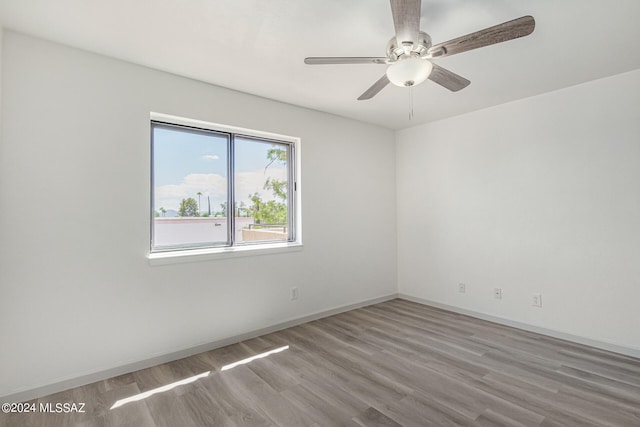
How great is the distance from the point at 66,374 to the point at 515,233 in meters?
4.15

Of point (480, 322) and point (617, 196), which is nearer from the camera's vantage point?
point (617, 196)

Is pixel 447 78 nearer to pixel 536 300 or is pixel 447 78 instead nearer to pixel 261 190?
pixel 261 190

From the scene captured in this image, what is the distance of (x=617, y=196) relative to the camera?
9.36ft

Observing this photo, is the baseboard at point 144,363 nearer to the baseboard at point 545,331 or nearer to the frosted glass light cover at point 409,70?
the baseboard at point 545,331

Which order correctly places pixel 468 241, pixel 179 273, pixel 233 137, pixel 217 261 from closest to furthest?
1. pixel 179 273
2. pixel 217 261
3. pixel 233 137
4. pixel 468 241

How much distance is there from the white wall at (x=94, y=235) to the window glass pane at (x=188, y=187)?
198mm

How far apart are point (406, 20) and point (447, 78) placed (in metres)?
0.66

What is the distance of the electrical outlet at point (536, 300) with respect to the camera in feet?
10.8

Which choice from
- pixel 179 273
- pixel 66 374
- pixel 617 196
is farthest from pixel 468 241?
pixel 66 374

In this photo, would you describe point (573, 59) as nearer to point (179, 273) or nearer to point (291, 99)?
point (291, 99)

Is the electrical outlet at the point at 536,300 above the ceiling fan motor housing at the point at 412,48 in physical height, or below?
below

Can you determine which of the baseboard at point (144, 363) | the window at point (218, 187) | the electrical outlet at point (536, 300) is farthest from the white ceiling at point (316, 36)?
the baseboard at point (144, 363)

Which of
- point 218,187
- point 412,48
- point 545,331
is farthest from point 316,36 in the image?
point 545,331

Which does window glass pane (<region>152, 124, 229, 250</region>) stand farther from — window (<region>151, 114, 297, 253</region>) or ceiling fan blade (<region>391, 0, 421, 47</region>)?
ceiling fan blade (<region>391, 0, 421, 47</region>)
